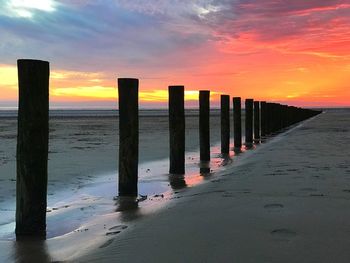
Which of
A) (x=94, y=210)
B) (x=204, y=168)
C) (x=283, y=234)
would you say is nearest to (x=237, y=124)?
(x=204, y=168)

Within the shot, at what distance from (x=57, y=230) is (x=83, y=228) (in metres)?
0.31

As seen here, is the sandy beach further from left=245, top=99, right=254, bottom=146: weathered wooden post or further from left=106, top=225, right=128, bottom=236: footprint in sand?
left=245, top=99, right=254, bottom=146: weathered wooden post

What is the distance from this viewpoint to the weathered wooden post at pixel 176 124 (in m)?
8.73

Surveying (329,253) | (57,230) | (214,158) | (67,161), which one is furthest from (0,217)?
(214,158)

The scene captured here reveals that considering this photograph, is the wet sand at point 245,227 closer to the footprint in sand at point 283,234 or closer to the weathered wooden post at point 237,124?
the footprint in sand at point 283,234

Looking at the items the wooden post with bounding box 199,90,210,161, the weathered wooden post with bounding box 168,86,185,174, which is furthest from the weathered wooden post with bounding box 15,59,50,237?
the wooden post with bounding box 199,90,210,161

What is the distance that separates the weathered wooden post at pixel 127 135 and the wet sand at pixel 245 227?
3.96 ft

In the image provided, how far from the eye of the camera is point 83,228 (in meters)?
4.61

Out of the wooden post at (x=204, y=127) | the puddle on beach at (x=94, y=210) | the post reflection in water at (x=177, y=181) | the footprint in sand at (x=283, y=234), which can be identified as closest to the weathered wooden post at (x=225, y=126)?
the wooden post at (x=204, y=127)

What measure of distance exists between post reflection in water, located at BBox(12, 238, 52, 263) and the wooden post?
21.2 ft

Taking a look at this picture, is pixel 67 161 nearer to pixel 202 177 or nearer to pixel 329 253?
pixel 202 177

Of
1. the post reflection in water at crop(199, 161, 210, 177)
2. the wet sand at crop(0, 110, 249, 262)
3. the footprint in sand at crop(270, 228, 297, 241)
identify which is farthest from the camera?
the post reflection in water at crop(199, 161, 210, 177)

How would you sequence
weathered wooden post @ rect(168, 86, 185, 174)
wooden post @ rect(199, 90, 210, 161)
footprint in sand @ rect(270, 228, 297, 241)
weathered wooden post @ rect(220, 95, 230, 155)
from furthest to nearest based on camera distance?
weathered wooden post @ rect(220, 95, 230, 155), wooden post @ rect(199, 90, 210, 161), weathered wooden post @ rect(168, 86, 185, 174), footprint in sand @ rect(270, 228, 297, 241)

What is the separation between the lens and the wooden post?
34.7 ft
